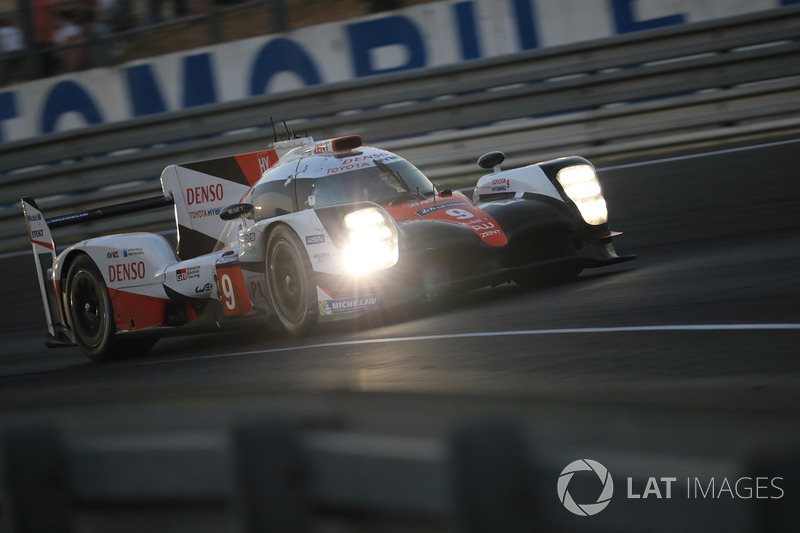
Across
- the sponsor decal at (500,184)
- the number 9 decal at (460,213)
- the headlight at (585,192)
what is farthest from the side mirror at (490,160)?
the number 9 decal at (460,213)

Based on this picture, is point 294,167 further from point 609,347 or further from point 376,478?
point 376,478

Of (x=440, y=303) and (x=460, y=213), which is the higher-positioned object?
(x=460, y=213)

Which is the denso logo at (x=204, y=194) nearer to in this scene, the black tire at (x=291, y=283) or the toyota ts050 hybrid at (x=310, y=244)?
the toyota ts050 hybrid at (x=310, y=244)

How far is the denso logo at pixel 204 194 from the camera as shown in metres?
9.01

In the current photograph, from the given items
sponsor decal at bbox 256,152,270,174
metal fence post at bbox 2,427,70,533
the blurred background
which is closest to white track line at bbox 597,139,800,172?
the blurred background

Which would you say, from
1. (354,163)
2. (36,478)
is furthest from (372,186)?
(36,478)

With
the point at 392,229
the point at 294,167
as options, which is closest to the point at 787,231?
the point at 392,229

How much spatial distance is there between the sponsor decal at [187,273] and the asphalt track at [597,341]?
0.55 metres

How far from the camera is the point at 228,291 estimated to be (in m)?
8.01

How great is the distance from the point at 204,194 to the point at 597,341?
14.8ft

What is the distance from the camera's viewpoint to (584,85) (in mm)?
12070

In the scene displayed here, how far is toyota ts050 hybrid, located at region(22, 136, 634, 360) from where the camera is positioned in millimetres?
7273

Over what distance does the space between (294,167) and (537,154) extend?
4430 millimetres

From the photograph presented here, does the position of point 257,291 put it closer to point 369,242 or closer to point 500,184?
point 369,242
